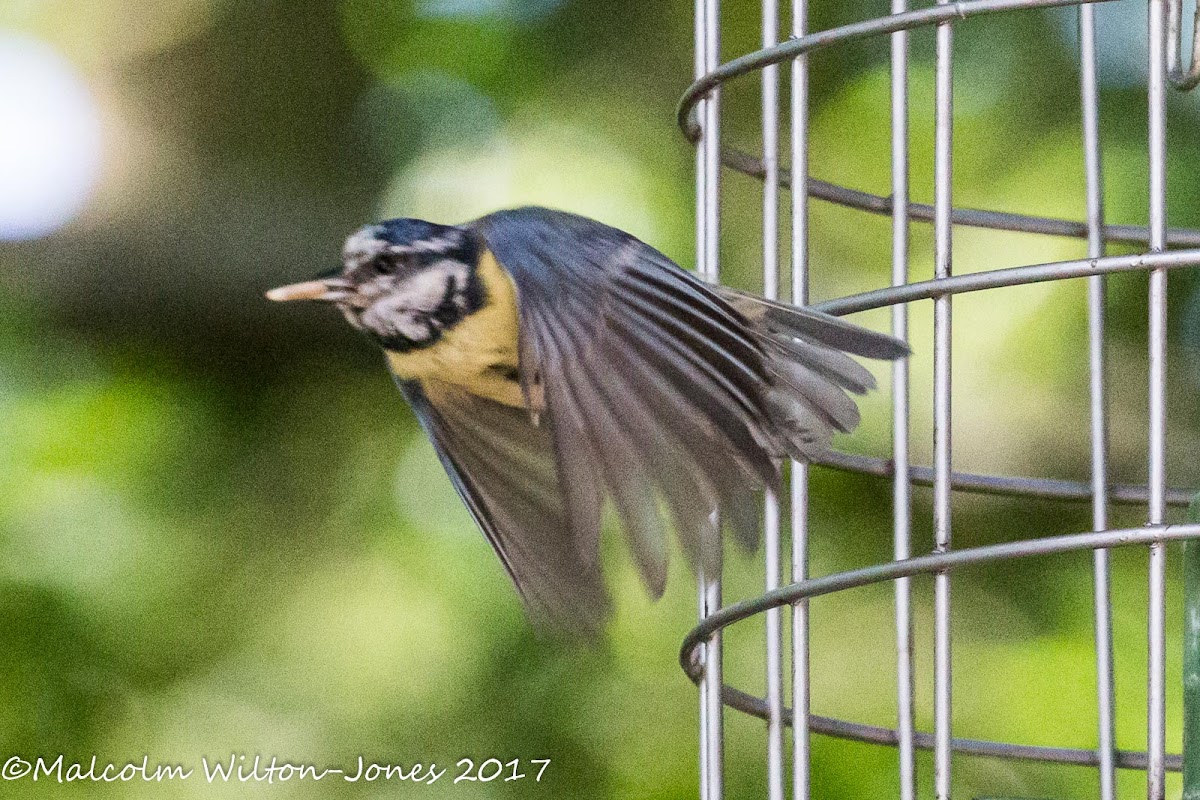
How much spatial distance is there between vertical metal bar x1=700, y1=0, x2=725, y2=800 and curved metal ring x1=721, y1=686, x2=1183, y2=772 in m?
0.07

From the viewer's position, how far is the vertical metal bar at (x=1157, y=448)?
1.88 m

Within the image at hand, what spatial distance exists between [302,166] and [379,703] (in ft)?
3.71

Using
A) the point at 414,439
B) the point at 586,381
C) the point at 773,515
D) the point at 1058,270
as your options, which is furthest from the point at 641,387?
the point at 414,439

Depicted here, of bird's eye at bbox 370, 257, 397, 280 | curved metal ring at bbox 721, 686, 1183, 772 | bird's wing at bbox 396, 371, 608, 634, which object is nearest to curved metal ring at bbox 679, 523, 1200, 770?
curved metal ring at bbox 721, 686, 1183, 772

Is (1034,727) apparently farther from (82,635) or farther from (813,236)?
(82,635)

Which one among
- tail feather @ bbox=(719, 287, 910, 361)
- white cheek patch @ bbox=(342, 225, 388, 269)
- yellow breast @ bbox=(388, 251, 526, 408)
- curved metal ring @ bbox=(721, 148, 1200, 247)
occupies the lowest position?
yellow breast @ bbox=(388, 251, 526, 408)

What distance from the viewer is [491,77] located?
432 centimetres

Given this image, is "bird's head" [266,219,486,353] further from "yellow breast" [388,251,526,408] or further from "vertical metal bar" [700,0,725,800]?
"vertical metal bar" [700,0,725,800]

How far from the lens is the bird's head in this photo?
2.65 m

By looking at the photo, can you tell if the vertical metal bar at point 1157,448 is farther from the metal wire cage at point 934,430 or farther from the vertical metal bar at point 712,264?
the vertical metal bar at point 712,264

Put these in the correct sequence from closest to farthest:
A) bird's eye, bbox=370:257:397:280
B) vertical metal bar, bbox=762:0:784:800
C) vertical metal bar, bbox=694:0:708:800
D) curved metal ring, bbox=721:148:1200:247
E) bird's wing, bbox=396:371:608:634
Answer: vertical metal bar, bbox=762:0:784:800 < vertical metal bar, bbox=694:0:708:800 < bird's wing, bbox=396:371:608:634 < curved metal ring, bbox=721:148:1200:247 < bird's eye, bbox=370:257:397:280

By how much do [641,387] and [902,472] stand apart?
30 cm

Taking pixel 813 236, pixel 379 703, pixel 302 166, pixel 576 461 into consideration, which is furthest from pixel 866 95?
pixel 576 461

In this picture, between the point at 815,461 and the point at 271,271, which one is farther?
the point at 271,271
